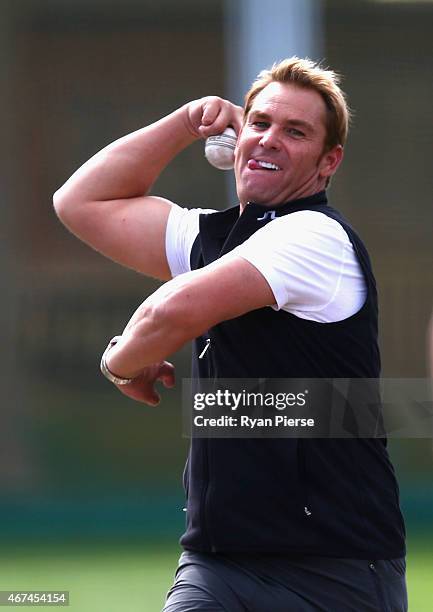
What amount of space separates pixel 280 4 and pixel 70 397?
93.9 inches

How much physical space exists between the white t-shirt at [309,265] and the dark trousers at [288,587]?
530 mm

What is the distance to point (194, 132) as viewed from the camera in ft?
10.8

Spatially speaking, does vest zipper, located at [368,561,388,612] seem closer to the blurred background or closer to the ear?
the ear

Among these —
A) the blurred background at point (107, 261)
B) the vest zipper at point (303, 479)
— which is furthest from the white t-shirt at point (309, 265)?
the blurred background at point (107, 261)

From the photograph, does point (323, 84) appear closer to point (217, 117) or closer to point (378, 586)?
point (217, 117)

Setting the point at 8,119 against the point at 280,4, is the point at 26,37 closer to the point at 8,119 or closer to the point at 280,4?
the point at 8,119

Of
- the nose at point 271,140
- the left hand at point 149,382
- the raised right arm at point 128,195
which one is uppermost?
the nose at point 271,140

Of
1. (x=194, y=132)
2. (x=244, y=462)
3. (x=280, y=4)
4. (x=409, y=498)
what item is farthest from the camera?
(x=409, y=498)

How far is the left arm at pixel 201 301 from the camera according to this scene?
2570mm

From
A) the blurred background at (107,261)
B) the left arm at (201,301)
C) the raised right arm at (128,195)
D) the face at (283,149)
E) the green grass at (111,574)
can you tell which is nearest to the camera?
the left arm at (201,301)

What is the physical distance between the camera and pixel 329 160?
9.75 feet

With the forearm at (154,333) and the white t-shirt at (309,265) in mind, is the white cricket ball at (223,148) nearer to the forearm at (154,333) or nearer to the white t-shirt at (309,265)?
the white t-shirt at (309,265)

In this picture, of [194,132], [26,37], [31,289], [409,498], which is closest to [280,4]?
[26,37]

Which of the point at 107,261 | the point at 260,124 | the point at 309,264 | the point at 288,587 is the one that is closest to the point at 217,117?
the point at 260,124
